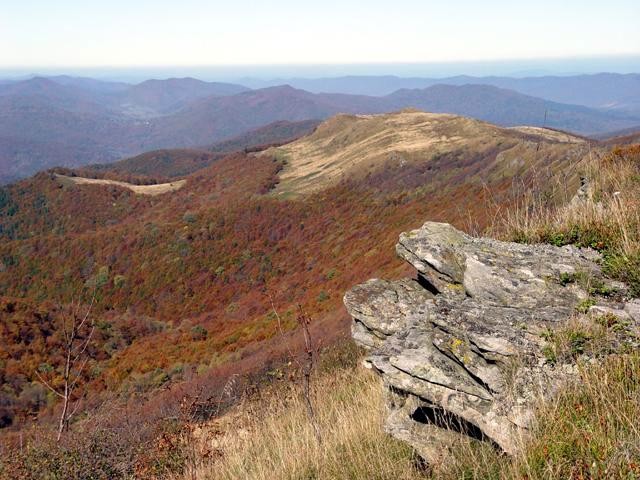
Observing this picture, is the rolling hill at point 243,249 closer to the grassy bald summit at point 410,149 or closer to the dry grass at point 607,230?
the grassy bald summit at point 410,149

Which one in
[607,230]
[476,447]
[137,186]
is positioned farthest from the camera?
[137,186]

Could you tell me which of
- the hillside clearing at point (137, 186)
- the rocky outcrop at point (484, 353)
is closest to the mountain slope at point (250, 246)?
the hillside clearing at point (137, 186)

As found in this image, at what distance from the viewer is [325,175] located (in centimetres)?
7288

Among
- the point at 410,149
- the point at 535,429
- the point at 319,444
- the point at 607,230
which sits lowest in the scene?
the point at 410,149

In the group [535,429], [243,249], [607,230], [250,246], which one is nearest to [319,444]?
[535,429]

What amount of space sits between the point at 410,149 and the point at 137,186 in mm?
75270

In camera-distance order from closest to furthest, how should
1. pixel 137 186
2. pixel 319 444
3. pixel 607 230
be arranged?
pixel 319 444, pixel 607 230, pixel 137 186

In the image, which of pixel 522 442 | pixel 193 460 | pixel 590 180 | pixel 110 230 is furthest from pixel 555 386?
pixel 110 230

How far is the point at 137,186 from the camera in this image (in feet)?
367

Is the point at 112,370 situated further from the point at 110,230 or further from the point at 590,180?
the point at 110,230

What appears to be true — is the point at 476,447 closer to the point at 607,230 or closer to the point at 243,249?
the point at 607,230

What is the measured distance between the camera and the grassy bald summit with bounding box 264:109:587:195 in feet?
152

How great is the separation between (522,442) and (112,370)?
33767 millimetres

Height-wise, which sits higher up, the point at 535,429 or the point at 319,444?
the point at 535,429
